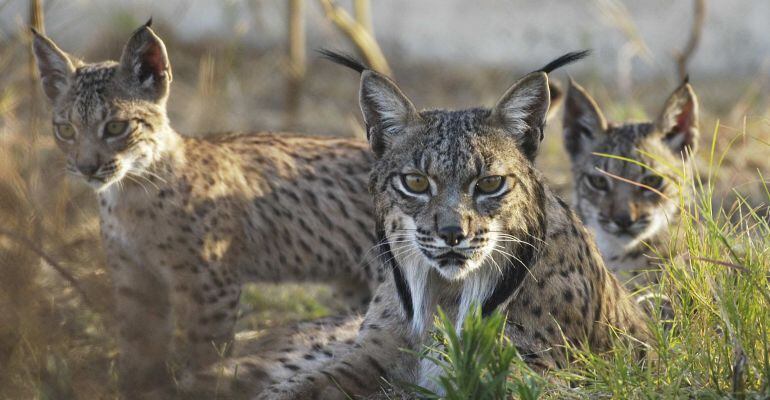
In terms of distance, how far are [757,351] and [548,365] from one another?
2.68ft

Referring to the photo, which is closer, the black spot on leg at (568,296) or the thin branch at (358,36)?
the black spot on leg at (568,296)

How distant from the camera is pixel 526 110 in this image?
470 centimetres

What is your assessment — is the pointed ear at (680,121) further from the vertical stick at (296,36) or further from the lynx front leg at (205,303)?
the vertical stick at (296,36)

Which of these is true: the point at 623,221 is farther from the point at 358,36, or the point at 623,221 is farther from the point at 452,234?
the point at 358,36

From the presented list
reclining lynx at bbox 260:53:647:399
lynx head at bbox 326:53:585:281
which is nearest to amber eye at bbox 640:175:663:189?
reclining lynx at bbox 260:53:647:399

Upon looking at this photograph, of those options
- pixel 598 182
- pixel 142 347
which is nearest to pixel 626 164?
pixel 598 182

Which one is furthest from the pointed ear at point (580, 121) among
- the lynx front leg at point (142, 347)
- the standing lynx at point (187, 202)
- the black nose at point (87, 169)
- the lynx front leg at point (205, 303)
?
the lynx front leg at point (142, 347)

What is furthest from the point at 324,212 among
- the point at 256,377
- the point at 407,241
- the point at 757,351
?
the point at 757,351

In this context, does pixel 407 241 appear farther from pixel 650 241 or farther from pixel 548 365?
pixel 650 241

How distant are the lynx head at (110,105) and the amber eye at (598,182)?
2797 millimetres

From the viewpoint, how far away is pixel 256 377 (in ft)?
17.3

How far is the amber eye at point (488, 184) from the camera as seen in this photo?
4.55 m

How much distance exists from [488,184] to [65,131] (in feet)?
8.97

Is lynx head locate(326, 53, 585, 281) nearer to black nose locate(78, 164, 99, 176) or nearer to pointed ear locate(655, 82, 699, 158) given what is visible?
black nose locate(78, 164, 99, 176)
